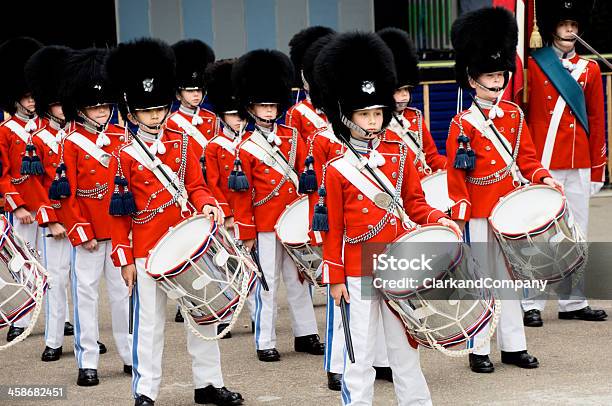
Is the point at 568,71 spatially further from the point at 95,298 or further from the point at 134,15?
the point at 134,15

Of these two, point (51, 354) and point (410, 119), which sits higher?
point (410, 119)

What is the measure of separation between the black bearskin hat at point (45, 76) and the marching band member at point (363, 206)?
2794mm

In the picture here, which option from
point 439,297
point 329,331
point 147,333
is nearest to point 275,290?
point 329,331

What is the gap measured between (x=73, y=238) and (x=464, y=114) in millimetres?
2323

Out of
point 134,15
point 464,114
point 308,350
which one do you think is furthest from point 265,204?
point 134,15

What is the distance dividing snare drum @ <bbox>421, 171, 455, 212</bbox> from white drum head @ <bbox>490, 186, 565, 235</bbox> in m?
1.17

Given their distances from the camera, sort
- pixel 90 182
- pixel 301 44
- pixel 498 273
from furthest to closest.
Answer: pixel 301 44 → pixel 90 182 → pixel 498 273

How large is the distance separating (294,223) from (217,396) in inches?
51.6

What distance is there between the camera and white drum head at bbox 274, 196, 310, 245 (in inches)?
277

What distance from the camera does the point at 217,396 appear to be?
625 cm

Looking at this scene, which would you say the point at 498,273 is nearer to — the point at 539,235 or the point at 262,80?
the point at 539,235

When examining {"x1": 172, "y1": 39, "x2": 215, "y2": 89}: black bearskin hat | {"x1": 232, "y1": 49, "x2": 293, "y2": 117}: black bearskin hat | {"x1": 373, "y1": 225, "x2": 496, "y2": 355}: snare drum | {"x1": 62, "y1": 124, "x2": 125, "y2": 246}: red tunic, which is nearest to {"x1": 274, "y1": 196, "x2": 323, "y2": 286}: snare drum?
{"x1": 232, "y1": 49, "x2": 293, "y2": 117}: black bearskin hat

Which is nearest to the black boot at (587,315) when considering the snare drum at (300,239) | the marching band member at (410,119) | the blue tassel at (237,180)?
the marching band member at (410,119)

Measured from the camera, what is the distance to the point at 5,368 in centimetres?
742
